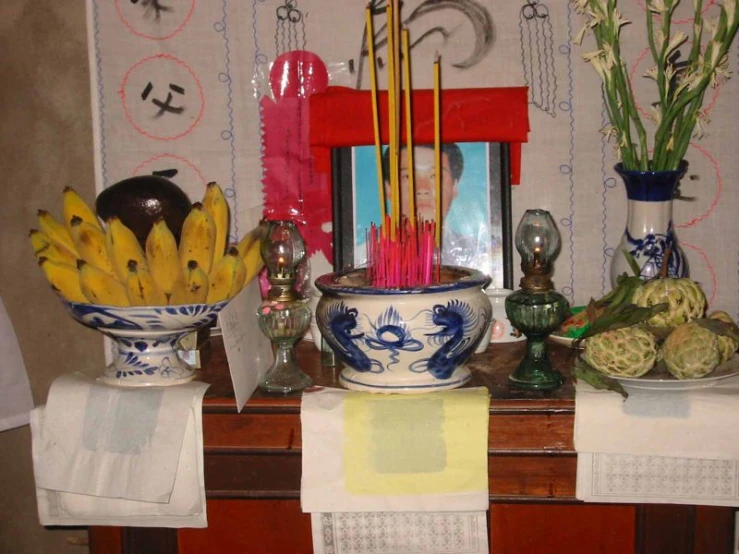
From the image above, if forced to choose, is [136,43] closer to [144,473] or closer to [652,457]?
[144,473]

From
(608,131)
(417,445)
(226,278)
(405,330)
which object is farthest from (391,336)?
(608,131)

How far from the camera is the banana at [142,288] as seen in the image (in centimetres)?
111

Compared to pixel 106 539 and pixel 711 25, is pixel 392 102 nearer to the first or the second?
pixel 711 25

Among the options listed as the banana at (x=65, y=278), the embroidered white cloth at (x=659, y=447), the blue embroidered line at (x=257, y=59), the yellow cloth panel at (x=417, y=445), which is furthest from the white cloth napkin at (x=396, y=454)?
the blue embroidered line at (x=257, y=59)

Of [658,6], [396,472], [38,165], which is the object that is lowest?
[396,472]

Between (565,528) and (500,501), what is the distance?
0.09 m

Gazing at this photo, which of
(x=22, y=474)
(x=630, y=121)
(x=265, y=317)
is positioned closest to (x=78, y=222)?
(x=265, y=317)

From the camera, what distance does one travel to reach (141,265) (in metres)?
1.12

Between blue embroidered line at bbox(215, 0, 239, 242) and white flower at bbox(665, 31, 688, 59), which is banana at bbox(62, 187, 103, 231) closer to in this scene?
blue embroidered line at bbox(215, 0, 239, 242)

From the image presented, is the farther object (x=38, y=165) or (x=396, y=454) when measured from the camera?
(x=38, y=165)

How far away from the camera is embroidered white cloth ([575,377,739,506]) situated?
3.48 feet

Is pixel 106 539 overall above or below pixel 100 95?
below

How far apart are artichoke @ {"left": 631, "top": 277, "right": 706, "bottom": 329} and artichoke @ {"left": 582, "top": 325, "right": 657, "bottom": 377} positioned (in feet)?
0.14

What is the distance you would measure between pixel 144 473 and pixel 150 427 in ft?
0.19
